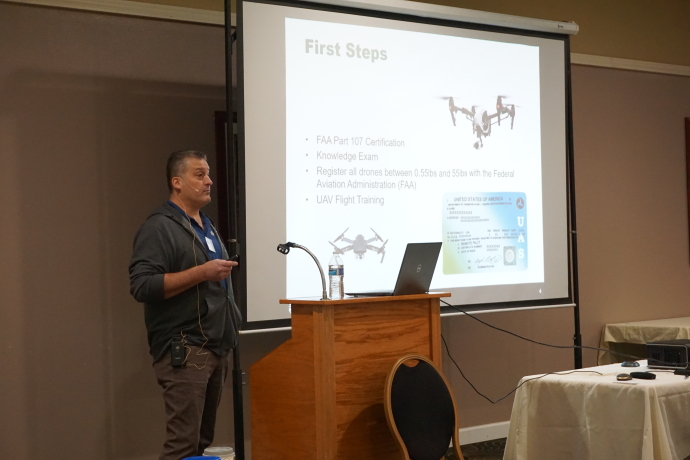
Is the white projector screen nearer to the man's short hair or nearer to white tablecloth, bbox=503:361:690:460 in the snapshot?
the man's short hair

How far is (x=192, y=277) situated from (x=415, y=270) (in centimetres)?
90

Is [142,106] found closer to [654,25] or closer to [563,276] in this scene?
[563,276]

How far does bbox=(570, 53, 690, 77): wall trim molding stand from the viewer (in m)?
5.16

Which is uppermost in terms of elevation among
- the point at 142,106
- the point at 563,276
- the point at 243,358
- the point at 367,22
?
the point at 367,22

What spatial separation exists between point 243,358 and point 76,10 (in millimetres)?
1990

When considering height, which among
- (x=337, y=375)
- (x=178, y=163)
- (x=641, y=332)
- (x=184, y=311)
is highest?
(x=178, y=163)

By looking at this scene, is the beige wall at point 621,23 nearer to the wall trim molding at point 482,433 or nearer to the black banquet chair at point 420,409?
the wall trim molding at point 482,433

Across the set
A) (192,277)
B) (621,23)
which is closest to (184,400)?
(192,277)

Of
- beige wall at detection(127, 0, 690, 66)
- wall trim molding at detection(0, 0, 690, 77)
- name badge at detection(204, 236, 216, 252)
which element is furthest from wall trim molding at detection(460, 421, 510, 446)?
wall trim molding at detection(0, 0, 690, 77)

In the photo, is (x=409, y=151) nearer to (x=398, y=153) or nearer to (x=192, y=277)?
(x=398, y=153)

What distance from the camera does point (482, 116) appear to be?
4.15 metres

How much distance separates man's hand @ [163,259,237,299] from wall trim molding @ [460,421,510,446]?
7.77 feet

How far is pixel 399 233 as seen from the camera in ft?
12.6

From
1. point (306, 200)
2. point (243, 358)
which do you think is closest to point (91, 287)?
point (243, 358)
